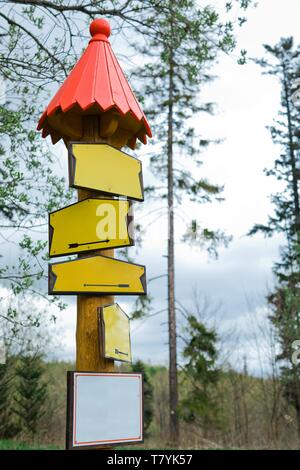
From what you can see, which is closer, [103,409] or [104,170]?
[103,409]

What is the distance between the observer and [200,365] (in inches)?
581

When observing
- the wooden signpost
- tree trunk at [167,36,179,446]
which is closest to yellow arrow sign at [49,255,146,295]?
the wooden signpost

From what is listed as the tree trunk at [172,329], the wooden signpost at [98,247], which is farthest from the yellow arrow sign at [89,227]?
the tree trunk at [172,329]

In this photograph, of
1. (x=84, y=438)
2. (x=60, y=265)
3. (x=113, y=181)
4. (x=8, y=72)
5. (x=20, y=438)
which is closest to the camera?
(x=84, y=438)

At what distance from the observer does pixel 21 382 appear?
1534 centimetres

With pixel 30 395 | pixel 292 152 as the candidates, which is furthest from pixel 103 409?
pixel 292 152

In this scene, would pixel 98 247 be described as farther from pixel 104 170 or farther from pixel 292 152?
pixel 292 152

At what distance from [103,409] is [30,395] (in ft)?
43.1

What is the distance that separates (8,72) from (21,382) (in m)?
11.5

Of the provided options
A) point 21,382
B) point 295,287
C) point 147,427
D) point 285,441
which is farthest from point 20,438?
point 295,287

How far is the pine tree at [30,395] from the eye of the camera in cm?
1499

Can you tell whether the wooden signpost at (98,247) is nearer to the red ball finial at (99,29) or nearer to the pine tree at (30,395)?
the red ball finial at (99,29)
